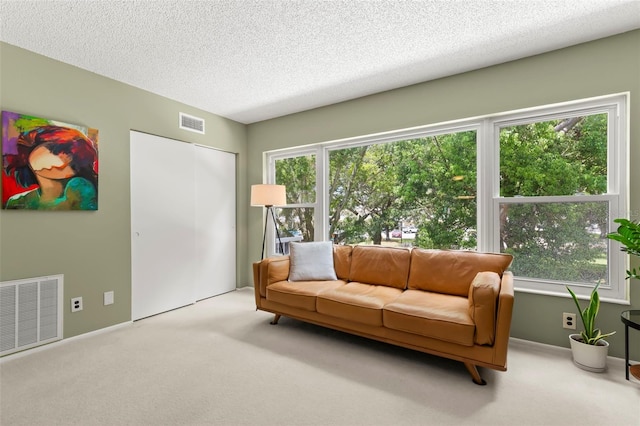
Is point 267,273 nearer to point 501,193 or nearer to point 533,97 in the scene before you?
point 501,193

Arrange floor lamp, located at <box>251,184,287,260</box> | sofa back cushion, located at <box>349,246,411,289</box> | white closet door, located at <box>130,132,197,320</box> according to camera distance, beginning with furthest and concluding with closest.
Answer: floor lamp, located at <box>251,184,287,260</box> → white closet door, located at <box>130,132,197,320</box> → sofa back cushion, located at <box>349,246,411,289</box>

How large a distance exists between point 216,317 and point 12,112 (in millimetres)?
2582

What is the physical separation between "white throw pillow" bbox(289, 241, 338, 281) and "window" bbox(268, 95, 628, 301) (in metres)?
0.64

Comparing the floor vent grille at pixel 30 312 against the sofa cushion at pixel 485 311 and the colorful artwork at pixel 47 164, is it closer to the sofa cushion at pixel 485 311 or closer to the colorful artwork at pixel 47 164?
the colorful artwork at pixel 47 164

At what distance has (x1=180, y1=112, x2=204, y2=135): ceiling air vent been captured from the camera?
12.4ft

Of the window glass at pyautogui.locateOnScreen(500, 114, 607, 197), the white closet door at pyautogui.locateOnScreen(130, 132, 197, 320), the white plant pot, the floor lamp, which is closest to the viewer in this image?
the white plant pot

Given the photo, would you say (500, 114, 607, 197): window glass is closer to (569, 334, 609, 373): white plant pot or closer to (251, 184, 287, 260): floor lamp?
(569, 334, 609, 373): white plant pot

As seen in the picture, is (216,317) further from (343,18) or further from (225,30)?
(343,18)

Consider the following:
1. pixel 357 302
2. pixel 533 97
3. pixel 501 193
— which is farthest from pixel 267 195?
pixel 533 97

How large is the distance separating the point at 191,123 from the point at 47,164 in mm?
1620

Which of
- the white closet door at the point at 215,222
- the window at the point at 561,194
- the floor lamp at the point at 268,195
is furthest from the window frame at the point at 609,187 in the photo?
the white closet door at the point at 215,222

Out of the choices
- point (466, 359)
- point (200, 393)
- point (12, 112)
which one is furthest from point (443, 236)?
point (12, 112)

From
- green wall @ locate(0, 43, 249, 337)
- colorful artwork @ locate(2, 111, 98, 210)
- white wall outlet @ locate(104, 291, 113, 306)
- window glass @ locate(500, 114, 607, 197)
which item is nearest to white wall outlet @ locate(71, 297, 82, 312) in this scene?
green wall @ locate(0, 43, 249, 337)

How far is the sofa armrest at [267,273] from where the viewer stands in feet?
10.3
